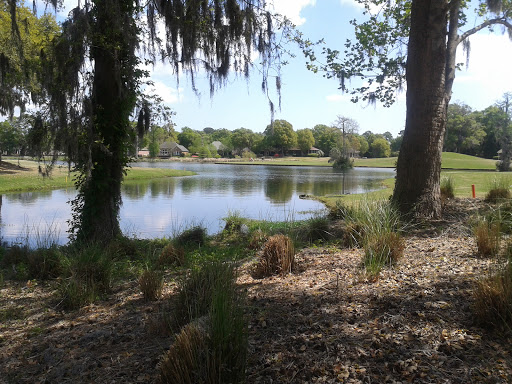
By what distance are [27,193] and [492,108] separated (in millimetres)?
76593

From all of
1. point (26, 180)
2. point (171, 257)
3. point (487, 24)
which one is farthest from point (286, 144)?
point (171, 257)

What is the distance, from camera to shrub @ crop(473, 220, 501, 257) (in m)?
4.61

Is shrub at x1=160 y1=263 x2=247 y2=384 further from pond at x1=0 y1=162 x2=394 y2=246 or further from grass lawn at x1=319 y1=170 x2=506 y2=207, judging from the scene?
pond at x1=0 y1=162 x2=394 y2=246

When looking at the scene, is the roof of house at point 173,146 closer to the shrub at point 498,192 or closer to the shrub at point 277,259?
the shrub at point 498,192

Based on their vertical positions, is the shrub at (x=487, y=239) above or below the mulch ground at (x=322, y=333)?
above

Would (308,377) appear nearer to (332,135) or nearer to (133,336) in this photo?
(133,336)

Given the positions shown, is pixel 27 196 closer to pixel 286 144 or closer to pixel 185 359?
pixel 185 359

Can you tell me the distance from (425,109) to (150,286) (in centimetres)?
609

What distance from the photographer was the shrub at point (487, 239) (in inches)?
182

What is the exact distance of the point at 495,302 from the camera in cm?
287

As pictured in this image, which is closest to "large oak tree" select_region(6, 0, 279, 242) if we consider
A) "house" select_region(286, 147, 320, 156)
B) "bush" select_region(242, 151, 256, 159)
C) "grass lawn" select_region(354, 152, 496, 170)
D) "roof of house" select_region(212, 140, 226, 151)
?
"grass lawn" select_region(354, 152, 496, 170)

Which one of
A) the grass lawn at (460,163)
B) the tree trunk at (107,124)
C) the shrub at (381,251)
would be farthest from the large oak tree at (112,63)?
the grass lawn at (460,163)

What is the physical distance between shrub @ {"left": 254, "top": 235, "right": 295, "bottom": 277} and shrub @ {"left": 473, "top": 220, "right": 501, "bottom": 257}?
237 cm

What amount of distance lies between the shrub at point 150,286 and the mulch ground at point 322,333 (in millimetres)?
152
